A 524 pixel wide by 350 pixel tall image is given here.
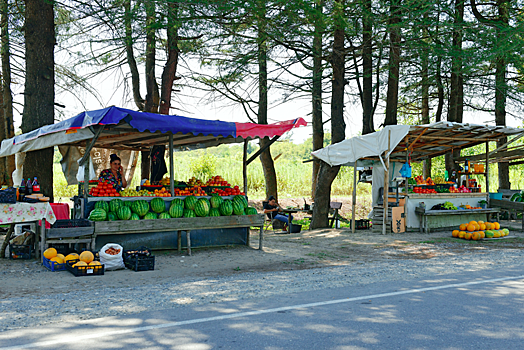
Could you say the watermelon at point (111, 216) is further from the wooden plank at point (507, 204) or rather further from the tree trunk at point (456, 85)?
the wooden plank at point (507, 204)

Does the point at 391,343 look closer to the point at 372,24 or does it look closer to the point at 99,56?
the point at 372,24

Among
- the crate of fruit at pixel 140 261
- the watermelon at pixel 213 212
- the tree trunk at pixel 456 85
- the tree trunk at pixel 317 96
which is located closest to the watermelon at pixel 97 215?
the crate of fruit at pixel 140 261

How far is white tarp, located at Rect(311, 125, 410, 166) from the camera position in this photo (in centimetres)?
1343

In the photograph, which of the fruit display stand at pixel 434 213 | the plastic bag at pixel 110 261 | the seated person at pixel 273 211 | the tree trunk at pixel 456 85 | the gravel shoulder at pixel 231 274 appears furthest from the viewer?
the seated person at pixel 273 211

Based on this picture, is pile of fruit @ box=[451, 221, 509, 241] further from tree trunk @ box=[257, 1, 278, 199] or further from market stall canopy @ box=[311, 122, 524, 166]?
tree trunk @ box=[257, 1, 278, 199]

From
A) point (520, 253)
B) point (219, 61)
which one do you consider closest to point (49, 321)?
point (520, 253)

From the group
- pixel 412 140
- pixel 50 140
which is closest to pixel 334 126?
pixel 412 140

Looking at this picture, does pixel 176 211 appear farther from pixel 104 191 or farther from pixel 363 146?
pixel 363 146

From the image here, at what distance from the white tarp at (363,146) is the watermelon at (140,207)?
7363 mm

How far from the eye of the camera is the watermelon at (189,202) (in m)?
10.4

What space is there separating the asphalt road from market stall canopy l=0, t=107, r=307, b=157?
450 centimetres

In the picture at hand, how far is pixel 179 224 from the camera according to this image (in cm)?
991

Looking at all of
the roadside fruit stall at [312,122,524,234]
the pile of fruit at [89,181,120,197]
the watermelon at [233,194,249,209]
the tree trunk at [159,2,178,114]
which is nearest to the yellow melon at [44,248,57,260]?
the pile of fruit at [89,181,120,197]

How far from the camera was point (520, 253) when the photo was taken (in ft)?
34.5
